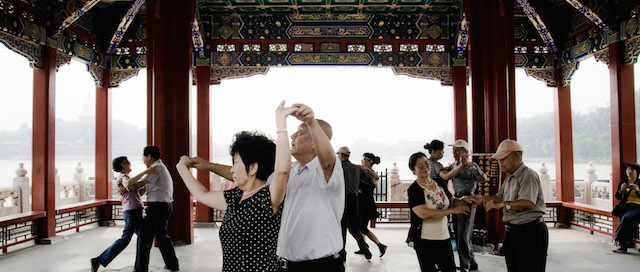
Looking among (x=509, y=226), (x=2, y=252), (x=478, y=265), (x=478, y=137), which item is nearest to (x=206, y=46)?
(x=2, y=252)

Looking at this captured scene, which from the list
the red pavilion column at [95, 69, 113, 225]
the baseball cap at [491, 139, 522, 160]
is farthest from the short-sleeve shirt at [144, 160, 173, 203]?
the red pavilion column at [95, 69, 113, 225]

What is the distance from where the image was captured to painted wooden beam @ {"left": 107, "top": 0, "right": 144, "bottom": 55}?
23.6ft

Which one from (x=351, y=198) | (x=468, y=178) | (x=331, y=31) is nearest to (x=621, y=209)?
(x=468, y=178)

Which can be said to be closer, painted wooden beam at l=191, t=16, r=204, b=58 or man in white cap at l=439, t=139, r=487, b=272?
man in white cap at l=439, t=139, r=487, b=272

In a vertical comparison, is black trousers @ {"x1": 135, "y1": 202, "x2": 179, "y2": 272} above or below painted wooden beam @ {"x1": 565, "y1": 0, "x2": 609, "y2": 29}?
below

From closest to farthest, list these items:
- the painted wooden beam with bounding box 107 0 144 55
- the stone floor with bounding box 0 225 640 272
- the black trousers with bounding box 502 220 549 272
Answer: the black trousers with bounding box 502 220 549 272
the stone floor with bounding box 0 225 640 272
the painted wooden beam with bounding box 107 0 144 55

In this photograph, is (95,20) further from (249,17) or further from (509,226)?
(509,226)

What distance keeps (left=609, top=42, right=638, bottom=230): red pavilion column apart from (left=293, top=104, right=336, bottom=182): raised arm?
6907 mm

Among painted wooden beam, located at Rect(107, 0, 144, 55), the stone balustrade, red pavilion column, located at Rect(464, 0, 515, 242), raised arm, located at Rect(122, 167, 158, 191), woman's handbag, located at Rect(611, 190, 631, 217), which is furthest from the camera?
the stone balustrade

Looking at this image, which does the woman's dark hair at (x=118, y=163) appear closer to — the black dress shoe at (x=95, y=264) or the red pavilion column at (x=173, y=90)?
the black dress shoe at (x=95, y=264)

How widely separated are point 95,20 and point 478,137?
25.6ft

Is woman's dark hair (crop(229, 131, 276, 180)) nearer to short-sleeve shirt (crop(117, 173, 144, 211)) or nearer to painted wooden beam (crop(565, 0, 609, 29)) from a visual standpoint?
short-sleeve shirt (crop(117, 173, 144, 211))

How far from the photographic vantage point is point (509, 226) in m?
Result: 3.28

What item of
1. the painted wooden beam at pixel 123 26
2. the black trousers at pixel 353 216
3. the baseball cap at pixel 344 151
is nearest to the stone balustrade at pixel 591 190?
the black trousers at pixel 353 216
